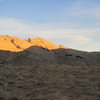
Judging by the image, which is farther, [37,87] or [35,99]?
[37,87]

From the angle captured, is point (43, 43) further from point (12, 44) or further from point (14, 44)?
point (12, 44)

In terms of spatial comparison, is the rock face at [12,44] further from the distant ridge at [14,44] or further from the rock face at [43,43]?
the rock face at [43,43]

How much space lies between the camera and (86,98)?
10945 millimetres

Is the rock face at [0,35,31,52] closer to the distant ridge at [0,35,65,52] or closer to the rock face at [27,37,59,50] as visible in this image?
the distant ridge at [0,35,65,52]

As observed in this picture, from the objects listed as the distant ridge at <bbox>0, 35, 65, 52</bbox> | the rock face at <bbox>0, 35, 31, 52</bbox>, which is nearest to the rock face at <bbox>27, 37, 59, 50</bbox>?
the distant ridge at <bbox>0, 35, 65, 52</bbox>

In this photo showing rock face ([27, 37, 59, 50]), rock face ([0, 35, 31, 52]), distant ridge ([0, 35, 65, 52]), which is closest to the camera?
rock face ([0, 35, 31, 52])

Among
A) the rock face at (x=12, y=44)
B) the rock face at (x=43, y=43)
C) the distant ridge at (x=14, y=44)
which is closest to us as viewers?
the rock face at (x=12, y=44)

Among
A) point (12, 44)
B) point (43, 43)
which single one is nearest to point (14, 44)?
point (12, 44)

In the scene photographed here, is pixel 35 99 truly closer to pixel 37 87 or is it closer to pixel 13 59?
pixel 37 87

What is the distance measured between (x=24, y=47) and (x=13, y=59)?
10.4 metres

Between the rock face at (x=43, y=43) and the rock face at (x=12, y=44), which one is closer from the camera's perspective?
the rock face at (x=12, y=44)

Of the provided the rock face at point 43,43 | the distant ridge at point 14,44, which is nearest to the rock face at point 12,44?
the distant ridge at point 14,44

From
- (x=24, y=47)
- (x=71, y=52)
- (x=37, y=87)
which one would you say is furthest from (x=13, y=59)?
(x=37, y=87)

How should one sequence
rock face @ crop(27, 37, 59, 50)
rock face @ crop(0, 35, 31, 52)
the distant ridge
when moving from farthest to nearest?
rock face @ crop(27, 37, 59, 50) → the distant ridge → rock face @ crop(0, 35, 31, 52)
